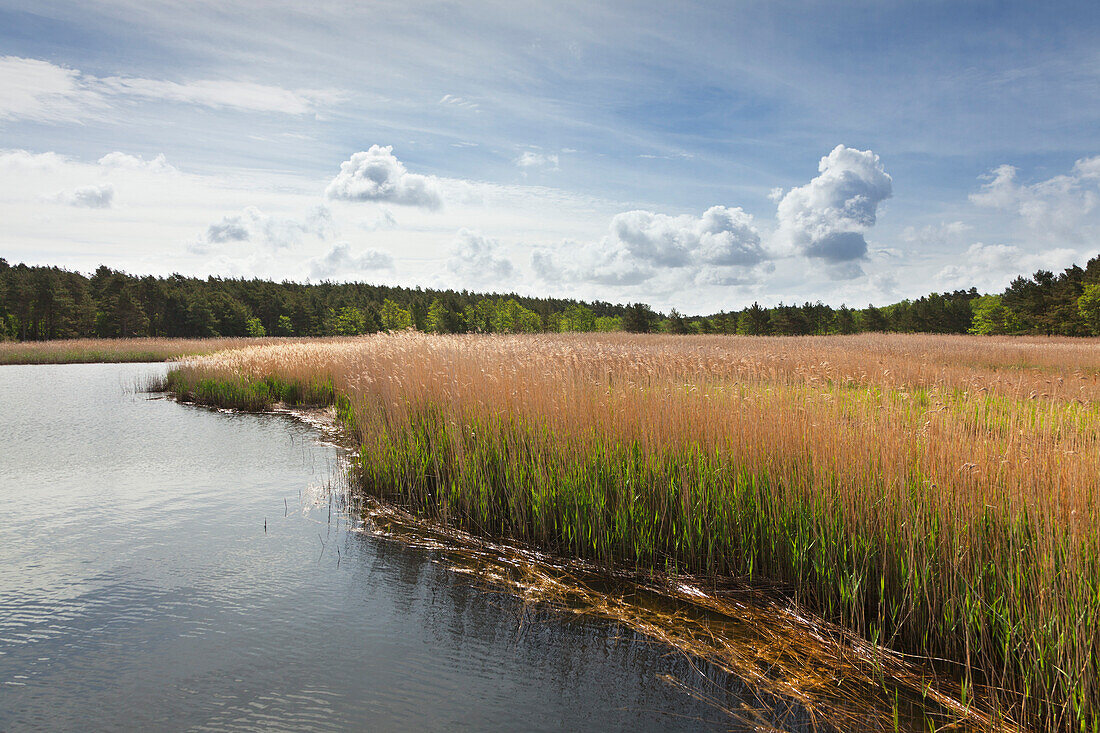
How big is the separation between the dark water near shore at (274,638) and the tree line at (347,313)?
198ft

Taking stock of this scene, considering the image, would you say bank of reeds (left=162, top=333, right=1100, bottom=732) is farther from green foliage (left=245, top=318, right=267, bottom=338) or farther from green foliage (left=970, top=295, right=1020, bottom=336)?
green foliage (left=245, top=318, right=267, bottom=338)

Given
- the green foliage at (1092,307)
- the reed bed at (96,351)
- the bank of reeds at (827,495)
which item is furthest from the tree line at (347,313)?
the bank of reeds at (827,495)

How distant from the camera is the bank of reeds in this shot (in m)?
3.09

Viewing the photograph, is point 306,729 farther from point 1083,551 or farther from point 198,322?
point 198,322

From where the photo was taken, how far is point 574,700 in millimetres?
3438

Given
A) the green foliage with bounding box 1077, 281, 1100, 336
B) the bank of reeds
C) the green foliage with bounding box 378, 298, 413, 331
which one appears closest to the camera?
the bank of reeds

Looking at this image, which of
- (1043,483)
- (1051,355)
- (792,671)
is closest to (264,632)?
(792,671)

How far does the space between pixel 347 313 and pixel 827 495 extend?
300 feet

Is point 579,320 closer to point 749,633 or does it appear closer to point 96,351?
point 96,351

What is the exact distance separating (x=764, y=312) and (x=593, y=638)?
74178 millimetres

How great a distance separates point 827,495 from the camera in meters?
4.13

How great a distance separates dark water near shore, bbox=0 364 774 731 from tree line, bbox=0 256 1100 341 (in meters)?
60.4

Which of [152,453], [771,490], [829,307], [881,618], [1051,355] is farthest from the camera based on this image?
[829,307]

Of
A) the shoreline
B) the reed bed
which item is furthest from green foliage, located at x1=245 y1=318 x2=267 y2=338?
the shoreline
